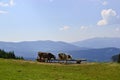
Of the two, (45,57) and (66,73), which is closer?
(66,73)

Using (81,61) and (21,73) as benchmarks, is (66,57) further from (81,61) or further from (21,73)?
(21,73)

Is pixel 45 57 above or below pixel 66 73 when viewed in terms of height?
above

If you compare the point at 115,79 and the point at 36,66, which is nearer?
the point at 115,79

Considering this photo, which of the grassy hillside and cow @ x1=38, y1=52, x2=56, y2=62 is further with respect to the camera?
cow @ x1=38, y1=52, x2=56, y2=62

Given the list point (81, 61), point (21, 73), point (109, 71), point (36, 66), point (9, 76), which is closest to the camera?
point (9, 76)

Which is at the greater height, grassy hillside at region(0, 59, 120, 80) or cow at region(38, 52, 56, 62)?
cow at region(38, 52, 56, 62)

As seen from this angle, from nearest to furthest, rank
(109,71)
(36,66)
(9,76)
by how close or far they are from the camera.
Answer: (9,76), (109,71), (36,66)

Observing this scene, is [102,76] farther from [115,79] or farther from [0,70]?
[0,70]

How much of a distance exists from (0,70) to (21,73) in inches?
115

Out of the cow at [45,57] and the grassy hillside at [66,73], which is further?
the cow at [45,57]

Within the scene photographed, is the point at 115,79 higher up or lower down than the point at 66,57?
lower down

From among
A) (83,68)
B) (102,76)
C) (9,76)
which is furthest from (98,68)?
(9,76)

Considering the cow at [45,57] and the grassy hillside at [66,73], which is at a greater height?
the cow at [45,57]

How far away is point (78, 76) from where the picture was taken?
3753cm
